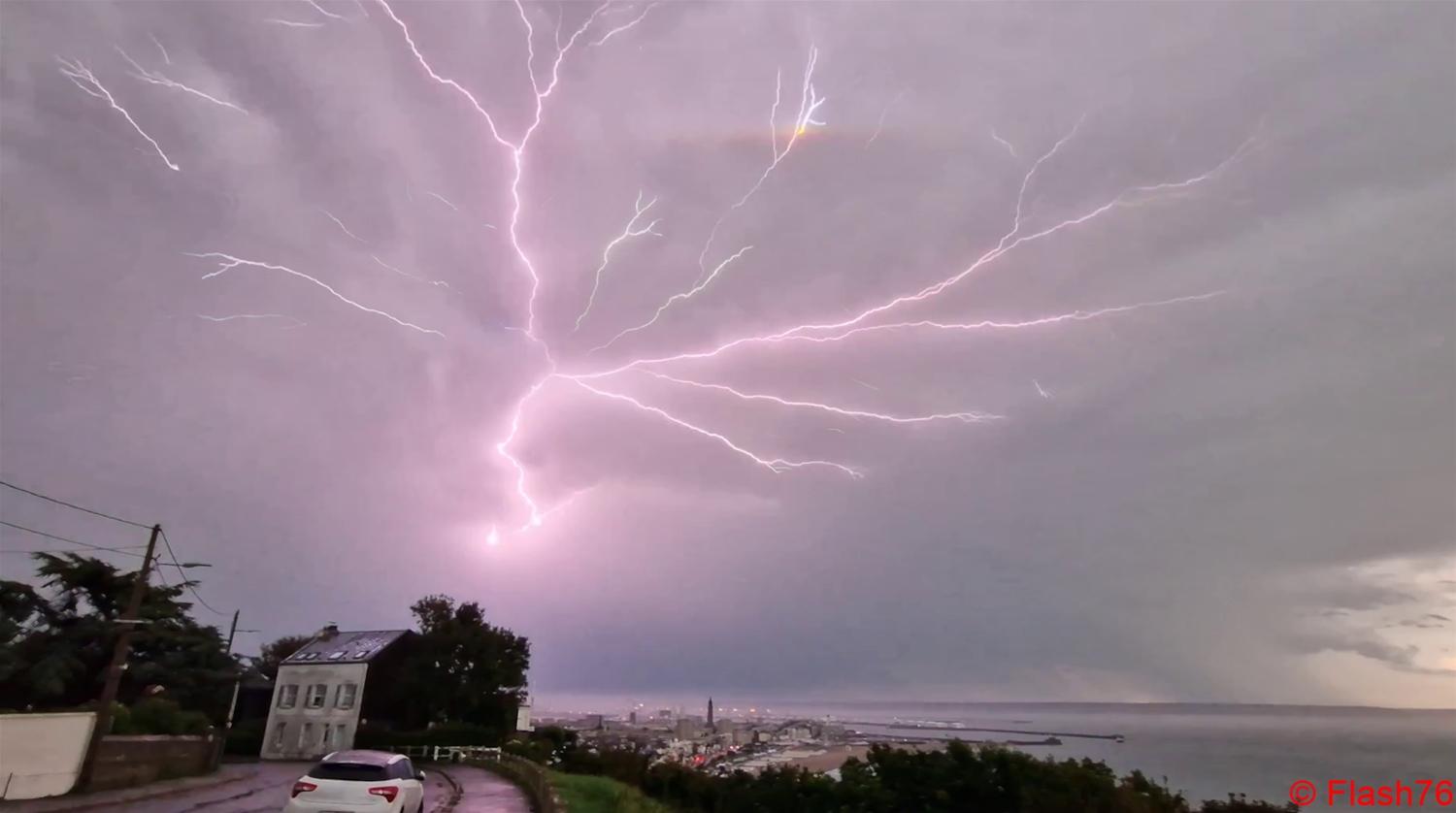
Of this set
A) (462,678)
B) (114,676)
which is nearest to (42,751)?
(114,676)

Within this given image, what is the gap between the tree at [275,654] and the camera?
210 ft

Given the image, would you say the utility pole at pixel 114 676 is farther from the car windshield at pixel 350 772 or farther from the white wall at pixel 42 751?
the car windshield at pixel 350 772

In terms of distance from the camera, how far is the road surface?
1582 centimetres

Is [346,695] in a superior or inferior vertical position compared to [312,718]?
superior

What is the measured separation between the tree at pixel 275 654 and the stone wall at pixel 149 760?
40969 millimetres

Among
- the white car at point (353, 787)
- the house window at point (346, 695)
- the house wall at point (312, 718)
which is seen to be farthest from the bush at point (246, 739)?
the white car at point (353, 787)

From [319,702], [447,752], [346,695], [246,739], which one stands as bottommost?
[246,739]

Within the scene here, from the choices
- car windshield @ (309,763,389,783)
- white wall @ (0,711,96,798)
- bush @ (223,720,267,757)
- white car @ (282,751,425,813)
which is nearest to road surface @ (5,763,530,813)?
white wall @ (0,711,96,798)

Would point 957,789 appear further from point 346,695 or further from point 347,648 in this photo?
point 347,648

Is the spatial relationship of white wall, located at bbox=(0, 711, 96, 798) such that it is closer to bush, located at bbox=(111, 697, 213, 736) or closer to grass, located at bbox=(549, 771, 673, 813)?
bush, located at bbox=(111, 697, 213, 736)

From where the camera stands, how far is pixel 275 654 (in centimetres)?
6612

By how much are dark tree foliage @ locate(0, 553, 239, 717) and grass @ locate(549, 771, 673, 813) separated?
22409mm

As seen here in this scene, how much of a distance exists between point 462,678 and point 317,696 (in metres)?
9.58

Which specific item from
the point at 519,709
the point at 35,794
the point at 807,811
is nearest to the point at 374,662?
the point at 519,709
